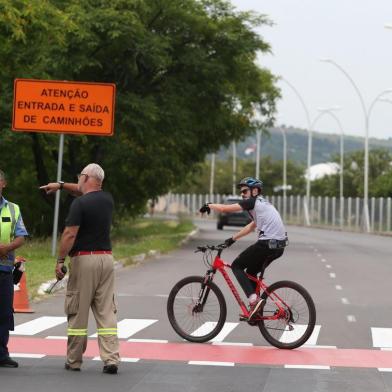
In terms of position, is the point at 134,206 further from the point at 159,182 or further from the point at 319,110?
the point at 319,110

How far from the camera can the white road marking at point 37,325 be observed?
41.9 ft

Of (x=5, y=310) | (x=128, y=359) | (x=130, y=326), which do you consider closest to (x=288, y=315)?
(x=128, y=359)

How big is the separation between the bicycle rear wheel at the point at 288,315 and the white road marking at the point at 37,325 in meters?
2.82

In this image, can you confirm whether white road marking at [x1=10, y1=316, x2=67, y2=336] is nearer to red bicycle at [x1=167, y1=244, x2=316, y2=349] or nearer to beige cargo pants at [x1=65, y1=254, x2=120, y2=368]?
red bicycle at [x1=167, y1=244, x2=316, y2=349]

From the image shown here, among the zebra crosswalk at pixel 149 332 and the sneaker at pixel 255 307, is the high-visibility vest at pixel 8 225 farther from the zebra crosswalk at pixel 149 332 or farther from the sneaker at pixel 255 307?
the sneaker at pixel 255 307

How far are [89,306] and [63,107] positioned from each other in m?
14.8

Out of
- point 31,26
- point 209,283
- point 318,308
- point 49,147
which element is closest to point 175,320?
point 209,283

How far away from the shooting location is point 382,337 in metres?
13.0

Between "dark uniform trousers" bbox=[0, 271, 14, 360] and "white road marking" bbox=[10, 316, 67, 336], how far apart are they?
2593 millimetres

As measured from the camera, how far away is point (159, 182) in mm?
41312

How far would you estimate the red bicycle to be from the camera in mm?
11672

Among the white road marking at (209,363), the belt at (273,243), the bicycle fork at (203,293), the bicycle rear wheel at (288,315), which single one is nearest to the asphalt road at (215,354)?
the white road marking at (209,363)

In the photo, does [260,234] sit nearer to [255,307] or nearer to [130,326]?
[255,307]

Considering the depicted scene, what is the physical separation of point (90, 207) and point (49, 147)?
74.6 ft
